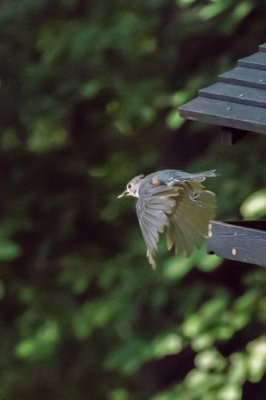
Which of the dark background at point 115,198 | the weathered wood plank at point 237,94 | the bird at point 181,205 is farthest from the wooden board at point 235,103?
the dark background at point 115,198

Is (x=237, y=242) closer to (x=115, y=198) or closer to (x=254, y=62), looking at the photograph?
(x=254, y=62)

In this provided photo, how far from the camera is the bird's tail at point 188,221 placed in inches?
94.8

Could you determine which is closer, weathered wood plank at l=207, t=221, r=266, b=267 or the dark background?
weathered wood plank at l=207, t=221, r=266, b=267

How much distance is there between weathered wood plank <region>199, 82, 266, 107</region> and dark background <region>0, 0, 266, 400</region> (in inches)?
32.3

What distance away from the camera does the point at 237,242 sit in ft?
7.43

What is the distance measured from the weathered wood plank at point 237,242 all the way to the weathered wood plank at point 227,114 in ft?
0.90

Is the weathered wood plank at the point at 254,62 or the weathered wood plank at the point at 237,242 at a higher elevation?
the weathered wood plank at the point at 254,62

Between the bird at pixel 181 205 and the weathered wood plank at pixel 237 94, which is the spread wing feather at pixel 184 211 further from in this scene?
the weathered wood plank at pixel 237 94

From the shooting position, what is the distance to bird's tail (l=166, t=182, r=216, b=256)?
241cm

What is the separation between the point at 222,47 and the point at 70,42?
0.71 m

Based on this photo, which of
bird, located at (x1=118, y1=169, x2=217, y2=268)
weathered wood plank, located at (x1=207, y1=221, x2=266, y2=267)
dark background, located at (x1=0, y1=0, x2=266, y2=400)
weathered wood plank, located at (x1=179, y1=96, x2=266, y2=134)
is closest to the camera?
weathered wood plank, located at (x1=179, y1=96, x2=266, y2=134)

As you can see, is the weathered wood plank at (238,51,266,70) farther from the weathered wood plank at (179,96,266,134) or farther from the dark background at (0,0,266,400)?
the dark background at (0,0,266,400)

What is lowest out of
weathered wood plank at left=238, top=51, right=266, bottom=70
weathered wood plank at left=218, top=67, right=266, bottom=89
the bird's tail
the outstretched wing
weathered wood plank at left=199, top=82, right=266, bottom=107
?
the bird's tail

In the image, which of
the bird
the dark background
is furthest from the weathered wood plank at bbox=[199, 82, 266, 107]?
the dark background
